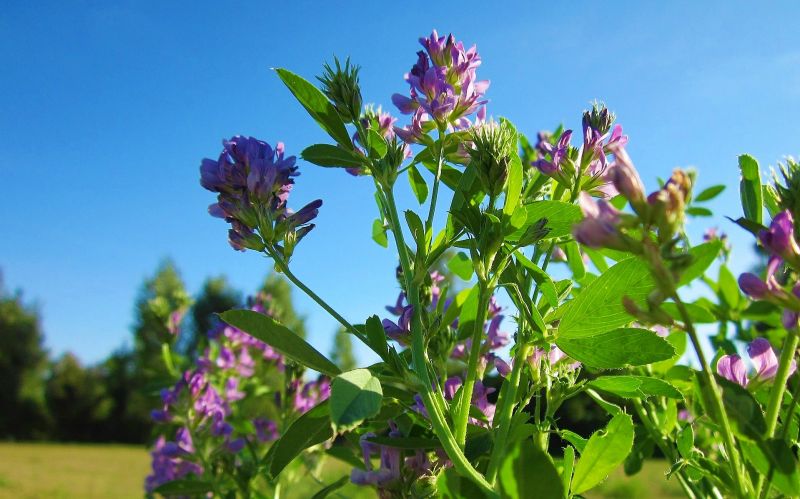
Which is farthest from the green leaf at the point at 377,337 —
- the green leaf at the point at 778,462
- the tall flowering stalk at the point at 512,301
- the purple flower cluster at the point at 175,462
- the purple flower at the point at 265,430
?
the purple flower at the point at 265,430

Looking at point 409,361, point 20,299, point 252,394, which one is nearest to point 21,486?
point 252,394

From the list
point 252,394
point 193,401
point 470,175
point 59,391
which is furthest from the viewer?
point 59,391

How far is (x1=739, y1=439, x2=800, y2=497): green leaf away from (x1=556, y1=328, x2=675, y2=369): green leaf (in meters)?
0.12

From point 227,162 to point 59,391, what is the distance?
29.9 metres

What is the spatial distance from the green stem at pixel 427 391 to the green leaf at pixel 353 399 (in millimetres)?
64

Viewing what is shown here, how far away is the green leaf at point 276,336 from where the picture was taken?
0.59 m

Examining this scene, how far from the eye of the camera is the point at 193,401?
5.00 feet

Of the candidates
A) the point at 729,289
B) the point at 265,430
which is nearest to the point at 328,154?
the point at 729,289

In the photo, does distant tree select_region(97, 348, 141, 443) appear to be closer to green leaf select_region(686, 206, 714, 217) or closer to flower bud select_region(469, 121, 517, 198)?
green leaf select_region(686, 206, 714, 217)

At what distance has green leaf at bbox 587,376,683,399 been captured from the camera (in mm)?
657

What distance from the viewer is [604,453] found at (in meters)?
0.58

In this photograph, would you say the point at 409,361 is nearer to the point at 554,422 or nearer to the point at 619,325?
the point at 554,422

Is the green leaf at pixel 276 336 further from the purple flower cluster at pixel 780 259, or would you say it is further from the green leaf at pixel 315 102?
the purple flower cluster at pixel 780 259

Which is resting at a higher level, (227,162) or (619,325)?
(227,162)
